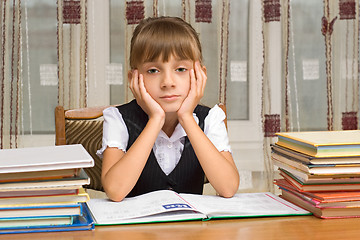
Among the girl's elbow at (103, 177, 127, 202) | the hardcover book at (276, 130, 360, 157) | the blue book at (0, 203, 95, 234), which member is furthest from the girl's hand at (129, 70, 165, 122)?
the blue book at (0, 203, 95, 234)

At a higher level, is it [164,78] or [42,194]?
[164,78]

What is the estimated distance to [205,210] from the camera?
3.03ft

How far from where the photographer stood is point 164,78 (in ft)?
4.11

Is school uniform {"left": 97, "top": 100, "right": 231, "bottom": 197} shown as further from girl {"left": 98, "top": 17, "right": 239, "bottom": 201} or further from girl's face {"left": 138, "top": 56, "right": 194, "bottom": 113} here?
girl's face {"left": 138, "top": 56, "right": 194, "bottom": 113}

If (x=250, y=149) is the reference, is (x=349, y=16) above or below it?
above

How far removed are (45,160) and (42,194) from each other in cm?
6

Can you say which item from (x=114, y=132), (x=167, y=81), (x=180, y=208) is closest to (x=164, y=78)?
(x=167, y=81)

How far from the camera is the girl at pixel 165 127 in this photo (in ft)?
4.02

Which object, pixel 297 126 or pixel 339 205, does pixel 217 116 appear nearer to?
pixel 339 205

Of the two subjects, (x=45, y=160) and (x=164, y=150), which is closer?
(x=45, y=160)

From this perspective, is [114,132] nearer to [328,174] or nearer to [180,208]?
[180,208]

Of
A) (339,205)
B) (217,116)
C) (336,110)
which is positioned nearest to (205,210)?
(339,205)

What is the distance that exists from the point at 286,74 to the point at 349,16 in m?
0.47

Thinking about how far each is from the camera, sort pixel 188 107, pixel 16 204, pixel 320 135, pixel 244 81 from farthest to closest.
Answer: pixel 244 81, pixel 188 107, pixel 320 135, pixel 16 204
